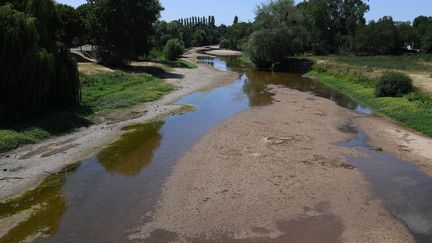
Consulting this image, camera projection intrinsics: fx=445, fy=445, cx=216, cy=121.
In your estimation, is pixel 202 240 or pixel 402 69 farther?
pixel 402 69

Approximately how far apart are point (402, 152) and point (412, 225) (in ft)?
29.7

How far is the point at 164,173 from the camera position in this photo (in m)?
19.6

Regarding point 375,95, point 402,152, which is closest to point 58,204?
point 402,152

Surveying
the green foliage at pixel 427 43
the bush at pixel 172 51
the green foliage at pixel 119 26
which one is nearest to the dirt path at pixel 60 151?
the green foliage at pixel 119 26

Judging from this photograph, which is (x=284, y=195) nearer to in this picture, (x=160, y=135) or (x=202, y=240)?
(x=202, y=240)

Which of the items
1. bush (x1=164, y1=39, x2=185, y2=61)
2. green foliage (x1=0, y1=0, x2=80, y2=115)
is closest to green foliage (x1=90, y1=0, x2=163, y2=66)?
bush (x1=164, y1=39, x2=185, y2=61)

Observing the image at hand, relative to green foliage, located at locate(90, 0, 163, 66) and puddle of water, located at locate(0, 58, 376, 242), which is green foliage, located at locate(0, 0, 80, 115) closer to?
puddle of water, located at locate(0, 58, 376, 242)

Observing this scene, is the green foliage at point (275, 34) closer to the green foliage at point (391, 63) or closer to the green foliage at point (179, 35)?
the green foliage at point (391, 63)

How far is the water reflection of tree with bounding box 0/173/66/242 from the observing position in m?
13.8

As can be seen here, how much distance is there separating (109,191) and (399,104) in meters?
24.3

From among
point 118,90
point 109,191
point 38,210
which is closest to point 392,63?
point 118,90

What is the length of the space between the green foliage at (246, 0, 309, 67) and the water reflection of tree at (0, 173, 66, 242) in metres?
52.0

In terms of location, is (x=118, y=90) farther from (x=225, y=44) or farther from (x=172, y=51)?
(x=225, y=44)

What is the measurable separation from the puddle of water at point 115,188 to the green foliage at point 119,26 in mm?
24888
